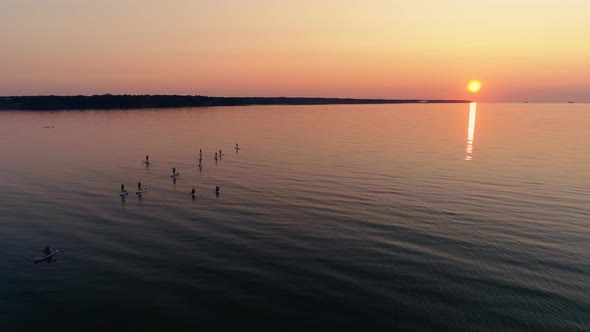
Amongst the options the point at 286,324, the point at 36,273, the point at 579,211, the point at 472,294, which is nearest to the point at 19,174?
the point at 36,273

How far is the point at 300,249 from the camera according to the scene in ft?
106

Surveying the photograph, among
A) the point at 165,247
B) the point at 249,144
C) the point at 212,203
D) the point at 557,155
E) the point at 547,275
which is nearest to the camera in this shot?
the point at 547,275

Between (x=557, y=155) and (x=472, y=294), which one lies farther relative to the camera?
(x=557, y=155)

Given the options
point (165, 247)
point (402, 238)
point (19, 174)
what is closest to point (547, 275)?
point (402, 238)

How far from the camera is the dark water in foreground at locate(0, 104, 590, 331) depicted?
915 inches

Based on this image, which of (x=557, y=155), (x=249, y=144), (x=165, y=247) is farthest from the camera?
(x=249, y=144)

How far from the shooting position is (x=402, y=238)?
113 ft

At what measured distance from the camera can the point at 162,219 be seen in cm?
4038

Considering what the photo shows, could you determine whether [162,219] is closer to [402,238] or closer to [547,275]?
[402,238]

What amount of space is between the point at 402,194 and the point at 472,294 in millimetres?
25020

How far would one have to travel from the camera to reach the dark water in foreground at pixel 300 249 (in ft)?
76.2

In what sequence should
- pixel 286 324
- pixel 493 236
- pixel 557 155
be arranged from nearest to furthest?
pixel 286 324, pixel 493 236, pixel 557 155

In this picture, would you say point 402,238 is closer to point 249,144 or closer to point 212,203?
point 212,203

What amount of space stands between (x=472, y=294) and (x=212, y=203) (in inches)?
1273
